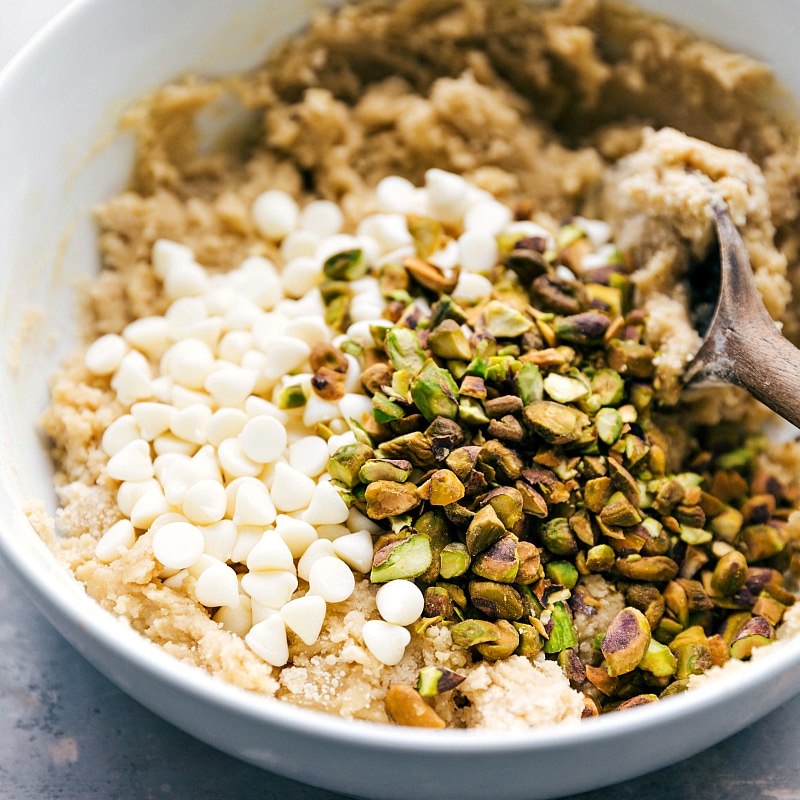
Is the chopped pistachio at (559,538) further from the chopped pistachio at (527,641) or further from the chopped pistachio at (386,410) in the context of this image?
the chopped pistachio at (386,410)

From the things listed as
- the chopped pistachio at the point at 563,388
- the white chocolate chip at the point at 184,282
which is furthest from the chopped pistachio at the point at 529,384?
the white chocolate chip at the point at 184,282

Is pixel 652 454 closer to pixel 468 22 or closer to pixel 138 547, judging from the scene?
pixel 138 547

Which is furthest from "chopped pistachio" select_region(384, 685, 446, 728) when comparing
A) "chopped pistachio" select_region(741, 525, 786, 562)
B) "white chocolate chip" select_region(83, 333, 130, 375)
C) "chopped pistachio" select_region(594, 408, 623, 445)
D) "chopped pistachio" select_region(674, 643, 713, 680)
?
"white chocolate chip" select_region(83, 333, 130, 375)

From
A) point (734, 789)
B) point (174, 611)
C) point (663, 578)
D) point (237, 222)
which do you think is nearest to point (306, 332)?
point (237, 222)

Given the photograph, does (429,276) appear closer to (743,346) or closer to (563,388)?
(563,388)

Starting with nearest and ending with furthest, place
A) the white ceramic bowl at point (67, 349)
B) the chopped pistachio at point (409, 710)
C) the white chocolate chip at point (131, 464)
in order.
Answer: the white ceramic bowl at point (67, 349)
the chopped pistachio at point (409, 710)
the white chocolate chip at point (131, 464)
